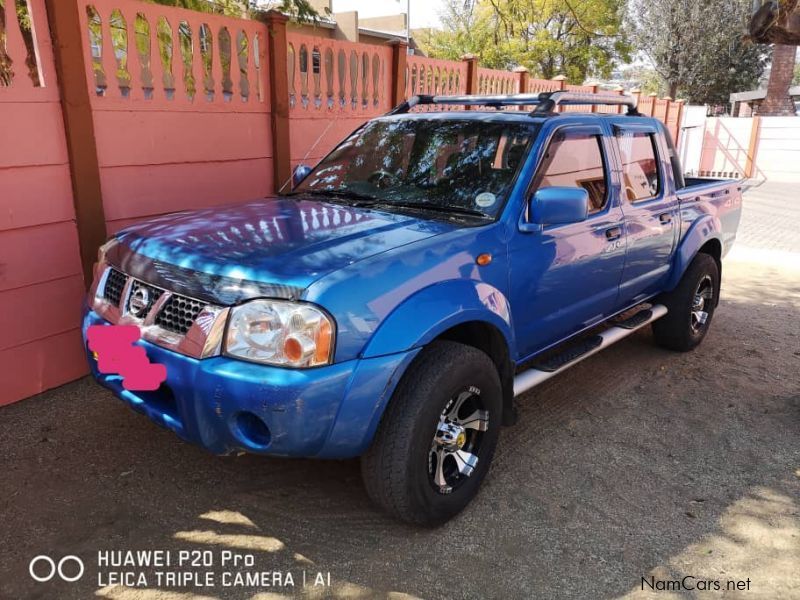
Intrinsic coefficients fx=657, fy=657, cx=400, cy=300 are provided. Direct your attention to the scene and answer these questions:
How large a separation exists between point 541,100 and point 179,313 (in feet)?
8.01

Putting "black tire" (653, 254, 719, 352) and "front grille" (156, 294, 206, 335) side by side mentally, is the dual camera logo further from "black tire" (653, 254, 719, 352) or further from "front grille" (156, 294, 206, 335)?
"black tire" (653, 254, 719, 352)

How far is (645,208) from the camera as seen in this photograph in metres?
4.41

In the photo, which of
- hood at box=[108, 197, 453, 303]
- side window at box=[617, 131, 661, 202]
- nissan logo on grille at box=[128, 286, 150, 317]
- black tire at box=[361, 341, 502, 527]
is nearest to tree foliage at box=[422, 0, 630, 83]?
side window at box=[617, 131, 661, 202]

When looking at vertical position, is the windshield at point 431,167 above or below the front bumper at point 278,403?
above

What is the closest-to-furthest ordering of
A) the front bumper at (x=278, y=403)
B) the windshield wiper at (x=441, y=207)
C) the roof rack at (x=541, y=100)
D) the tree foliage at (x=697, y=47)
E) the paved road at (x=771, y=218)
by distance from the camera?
the front bumper at (x=278, y=403) < the windshield wiper at (x=441, y=207) < the roof rack at (x=541, y=100) < the paved road at (x=771, y=218) < the tree foliage at (x=697, y=47)

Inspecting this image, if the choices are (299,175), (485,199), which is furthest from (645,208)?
(299,175)

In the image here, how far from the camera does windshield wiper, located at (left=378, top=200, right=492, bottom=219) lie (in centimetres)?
333

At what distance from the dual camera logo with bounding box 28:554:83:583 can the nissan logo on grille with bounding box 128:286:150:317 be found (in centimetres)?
108

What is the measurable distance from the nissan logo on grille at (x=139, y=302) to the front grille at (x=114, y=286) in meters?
0.12

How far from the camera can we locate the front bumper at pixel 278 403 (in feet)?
8.03

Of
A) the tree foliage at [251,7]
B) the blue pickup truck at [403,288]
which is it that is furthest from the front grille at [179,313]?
the tree foliage at [251,7]

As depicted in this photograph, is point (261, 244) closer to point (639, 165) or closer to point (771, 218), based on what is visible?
point (639, 165)

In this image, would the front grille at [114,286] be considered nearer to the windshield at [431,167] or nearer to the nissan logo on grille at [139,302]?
the nissan logo on grille at [139,302]

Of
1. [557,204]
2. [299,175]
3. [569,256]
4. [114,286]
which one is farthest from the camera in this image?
[299,175]
